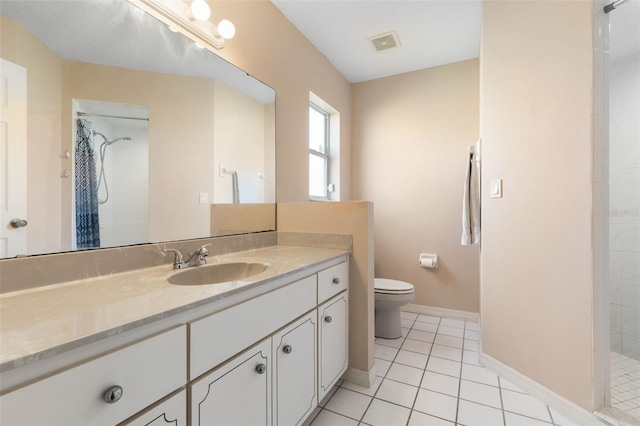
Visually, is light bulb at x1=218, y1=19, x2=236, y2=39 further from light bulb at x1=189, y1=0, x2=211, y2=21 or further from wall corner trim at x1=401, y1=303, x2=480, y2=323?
wall corner trim at x1=401, y1=303, x2=480, y2=323

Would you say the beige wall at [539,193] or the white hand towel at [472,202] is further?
the white hand towel at [472,202]

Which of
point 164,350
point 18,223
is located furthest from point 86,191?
point 164,350

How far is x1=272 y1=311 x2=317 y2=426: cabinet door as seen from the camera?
1052mm

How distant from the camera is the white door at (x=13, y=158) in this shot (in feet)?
2.70

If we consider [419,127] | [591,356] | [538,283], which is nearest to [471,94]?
[419,127]

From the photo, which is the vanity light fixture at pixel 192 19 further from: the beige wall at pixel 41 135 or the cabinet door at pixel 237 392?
the cabinet door at pixel 237 392

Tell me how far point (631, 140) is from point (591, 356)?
1.37 metres

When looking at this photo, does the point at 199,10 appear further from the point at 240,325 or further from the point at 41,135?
the point at 240,325

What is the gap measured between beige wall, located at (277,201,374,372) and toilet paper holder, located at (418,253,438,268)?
1.29m

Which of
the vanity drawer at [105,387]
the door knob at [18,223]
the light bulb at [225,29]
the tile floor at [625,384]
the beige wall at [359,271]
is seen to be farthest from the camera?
the beige wall at [359,271]

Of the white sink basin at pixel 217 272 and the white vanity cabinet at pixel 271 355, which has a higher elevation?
the white sink basin at pixel 217 272

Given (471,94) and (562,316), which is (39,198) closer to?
(562,316)

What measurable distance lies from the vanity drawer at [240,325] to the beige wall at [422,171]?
1928 millimetres

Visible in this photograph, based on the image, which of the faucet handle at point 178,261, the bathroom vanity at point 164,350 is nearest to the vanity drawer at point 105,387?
the bathroom vanity at point 164,350
